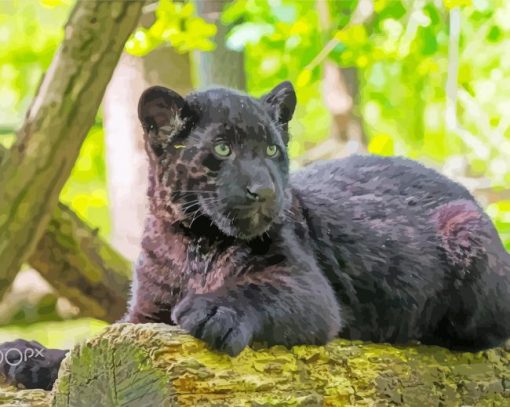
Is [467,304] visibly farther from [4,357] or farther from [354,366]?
[4,357]

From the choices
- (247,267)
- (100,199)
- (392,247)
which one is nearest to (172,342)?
(247,267)

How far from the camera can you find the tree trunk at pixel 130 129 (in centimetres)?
356

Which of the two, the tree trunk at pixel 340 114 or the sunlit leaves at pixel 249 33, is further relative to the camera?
the tree trunk at pixel 340 114

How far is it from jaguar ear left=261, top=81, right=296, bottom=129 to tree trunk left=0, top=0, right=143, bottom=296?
83cm

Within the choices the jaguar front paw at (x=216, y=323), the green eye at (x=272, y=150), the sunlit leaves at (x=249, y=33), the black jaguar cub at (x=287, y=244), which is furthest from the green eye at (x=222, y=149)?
the sunlit leaves at (x=249, y=33)

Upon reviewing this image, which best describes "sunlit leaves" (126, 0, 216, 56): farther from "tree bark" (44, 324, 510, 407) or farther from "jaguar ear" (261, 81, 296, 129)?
"tree bark" (44, 324, 510, 407)

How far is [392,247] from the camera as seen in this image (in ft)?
7.29

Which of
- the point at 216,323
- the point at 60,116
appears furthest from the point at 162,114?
the point at 60,116

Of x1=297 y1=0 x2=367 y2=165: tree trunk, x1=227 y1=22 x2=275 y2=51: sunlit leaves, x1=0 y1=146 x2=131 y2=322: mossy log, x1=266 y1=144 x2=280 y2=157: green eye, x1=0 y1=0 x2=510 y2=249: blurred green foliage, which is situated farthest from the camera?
x1=297 y1=0 x2=367 y2=165: tree trunk

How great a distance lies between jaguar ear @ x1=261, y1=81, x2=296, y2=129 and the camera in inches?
81.0

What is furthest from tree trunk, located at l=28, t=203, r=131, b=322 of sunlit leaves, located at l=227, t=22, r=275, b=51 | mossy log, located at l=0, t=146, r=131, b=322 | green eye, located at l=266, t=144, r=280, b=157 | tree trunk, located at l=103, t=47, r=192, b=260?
green eye, located at l=266, t=144, r=280, b=157

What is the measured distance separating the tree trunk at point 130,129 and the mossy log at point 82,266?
1.01 ft

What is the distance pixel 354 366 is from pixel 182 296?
17.3 inches

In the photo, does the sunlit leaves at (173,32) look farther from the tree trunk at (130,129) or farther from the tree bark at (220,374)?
the tree bark at (220,374)
